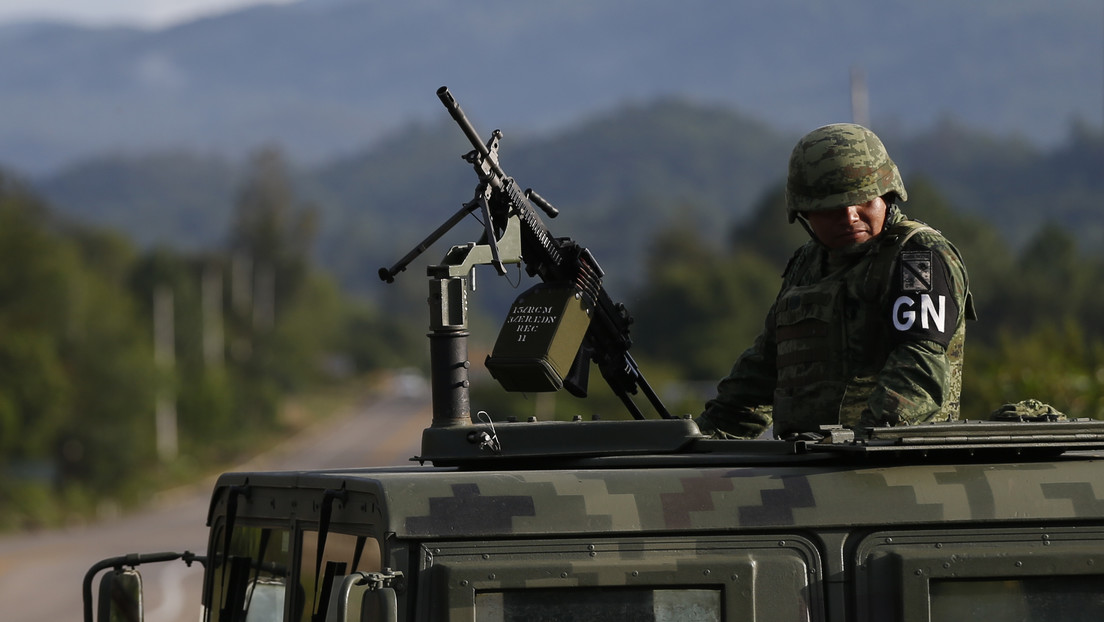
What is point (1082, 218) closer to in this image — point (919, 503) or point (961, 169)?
point (961, 169)

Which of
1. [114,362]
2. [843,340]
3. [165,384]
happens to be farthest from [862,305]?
[165,384]

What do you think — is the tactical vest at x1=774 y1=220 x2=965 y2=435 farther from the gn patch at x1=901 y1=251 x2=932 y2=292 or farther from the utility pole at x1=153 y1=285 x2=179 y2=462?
the utility pole at x1=153 y1=285 x2=179 y2=462

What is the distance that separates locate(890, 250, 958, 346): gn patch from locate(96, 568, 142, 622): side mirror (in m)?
2.20

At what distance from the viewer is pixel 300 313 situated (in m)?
110

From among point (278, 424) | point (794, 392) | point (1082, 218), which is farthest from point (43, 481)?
point (1082, 218)

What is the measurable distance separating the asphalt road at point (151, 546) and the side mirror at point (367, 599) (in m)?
5.90

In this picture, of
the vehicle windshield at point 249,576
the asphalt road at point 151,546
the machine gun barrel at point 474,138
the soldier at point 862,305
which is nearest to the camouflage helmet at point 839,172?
the soldier at point 862,305

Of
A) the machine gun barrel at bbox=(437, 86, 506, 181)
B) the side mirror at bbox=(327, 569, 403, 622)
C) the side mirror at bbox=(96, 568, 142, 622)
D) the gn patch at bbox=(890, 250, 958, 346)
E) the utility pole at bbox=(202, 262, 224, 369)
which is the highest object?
the utility pole at bbox=(202, 262, 224, 369)

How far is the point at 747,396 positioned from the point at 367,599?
2257mm

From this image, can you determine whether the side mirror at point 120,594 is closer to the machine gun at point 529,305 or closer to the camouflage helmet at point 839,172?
the machine gun at point 529,305

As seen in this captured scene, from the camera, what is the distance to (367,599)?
11.4 ft

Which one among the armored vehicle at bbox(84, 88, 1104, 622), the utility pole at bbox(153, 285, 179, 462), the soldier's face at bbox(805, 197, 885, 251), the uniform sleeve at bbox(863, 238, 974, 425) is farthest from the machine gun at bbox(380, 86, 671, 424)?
the utility pole at bbox(153, 285, 179, 462)

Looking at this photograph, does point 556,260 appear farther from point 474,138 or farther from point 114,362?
point 114,362

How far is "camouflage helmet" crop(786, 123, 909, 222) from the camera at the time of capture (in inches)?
190
